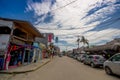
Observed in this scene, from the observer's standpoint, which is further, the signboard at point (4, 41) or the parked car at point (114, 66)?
the signboard at point (4, 41)

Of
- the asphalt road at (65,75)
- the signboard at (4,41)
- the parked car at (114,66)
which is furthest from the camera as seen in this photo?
the signboard at (4,41)

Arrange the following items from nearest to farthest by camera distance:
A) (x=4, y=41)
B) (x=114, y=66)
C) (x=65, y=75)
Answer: (x=114, y=66), (x=65, y=75), (x=4, y=41)

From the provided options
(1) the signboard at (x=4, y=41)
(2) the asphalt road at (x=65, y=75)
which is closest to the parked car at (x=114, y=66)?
(2) the asphalt road at (x=65, y=75)

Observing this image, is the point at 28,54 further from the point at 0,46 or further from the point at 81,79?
the point at 81,79

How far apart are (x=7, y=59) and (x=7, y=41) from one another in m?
1.87

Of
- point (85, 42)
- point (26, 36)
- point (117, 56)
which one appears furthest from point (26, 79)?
point (85, 42)

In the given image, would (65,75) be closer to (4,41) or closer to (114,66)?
(114,66)

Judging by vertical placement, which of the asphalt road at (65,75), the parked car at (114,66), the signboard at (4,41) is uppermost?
the signboard at (4,41)

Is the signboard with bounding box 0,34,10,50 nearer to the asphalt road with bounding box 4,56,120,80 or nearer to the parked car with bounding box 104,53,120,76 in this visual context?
the asphalt road with bounding box 4,56,120,80

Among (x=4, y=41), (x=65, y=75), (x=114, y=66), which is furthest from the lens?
(x=4, y=41)

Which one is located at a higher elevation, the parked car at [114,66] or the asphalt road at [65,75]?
the parked car at [114,66]

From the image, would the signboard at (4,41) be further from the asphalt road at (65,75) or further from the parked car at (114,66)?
the parked car at (114,66)

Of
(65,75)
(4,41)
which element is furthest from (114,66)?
(4,41)

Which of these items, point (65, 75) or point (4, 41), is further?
point (4, 41)
